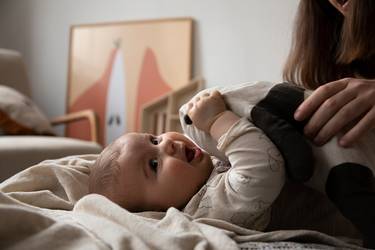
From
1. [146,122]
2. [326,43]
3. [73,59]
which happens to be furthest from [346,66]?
[73,59]

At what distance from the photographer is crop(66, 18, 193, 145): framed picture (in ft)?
9.11

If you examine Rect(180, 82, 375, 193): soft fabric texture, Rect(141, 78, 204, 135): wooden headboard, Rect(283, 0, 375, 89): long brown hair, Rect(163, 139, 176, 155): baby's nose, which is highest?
Rect(283, 0, 375, 89): long brown hair

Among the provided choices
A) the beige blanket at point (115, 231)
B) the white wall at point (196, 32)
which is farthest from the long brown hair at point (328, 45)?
the white wall at point (196, 32)

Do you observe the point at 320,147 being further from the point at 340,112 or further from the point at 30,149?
the point at 30,149

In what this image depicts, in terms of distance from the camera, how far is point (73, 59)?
11.0 ft

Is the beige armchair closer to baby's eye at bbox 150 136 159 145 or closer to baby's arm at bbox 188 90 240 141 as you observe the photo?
baby's eye at bbox 150 136 159 145

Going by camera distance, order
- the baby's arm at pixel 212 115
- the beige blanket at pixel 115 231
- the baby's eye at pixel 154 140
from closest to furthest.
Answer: the beige blanket at pixel 115 231
the baby's arm at pixel 212 115
the baby's eye at pixel 154 140

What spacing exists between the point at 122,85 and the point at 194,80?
558 millimetres

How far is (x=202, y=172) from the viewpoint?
0.97 m

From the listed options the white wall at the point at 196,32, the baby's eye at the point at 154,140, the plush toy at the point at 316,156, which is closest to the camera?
the plush toy at the point at 316,156

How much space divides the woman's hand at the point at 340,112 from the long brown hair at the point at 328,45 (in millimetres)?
242

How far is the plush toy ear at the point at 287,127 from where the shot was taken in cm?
81

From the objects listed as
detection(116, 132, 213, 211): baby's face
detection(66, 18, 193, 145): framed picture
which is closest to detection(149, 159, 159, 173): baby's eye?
detection(116, 132, 213, 211): baby's face

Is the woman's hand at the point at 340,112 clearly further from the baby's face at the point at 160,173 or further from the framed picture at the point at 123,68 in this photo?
the framed picture at the point at 123,68
